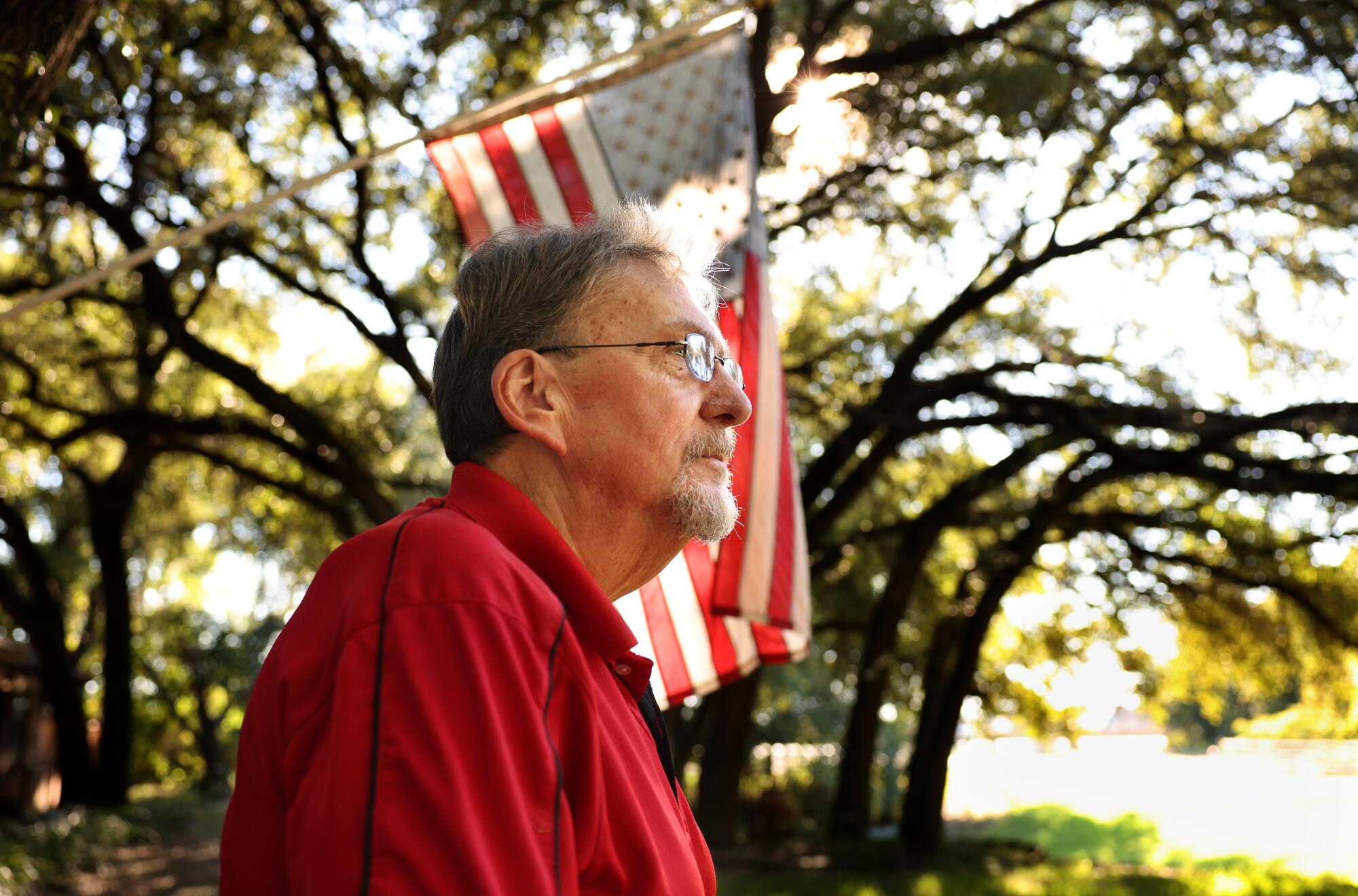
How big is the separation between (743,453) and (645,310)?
10.2 ft

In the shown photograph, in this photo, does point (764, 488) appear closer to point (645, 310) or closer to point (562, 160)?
point (562, 160)

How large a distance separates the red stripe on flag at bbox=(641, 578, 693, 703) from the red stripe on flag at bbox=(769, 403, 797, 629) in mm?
443

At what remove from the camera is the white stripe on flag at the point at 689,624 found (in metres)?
4.59

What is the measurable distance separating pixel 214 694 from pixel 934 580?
25836 mm

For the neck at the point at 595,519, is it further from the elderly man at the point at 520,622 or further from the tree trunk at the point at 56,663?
the tree trunk at the point at 56,663

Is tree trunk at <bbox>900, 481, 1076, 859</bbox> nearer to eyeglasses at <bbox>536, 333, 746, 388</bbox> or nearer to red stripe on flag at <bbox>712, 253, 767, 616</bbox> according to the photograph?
red stripe on flag at <bbox>712, 253, 767, 616</bbox>

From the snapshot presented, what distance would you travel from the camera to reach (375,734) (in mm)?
1185

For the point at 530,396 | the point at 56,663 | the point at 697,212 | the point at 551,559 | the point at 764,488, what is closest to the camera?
the point at 551,559

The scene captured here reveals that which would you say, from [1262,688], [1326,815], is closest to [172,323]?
[1262,688]

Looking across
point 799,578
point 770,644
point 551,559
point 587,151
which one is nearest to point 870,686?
point 770,644

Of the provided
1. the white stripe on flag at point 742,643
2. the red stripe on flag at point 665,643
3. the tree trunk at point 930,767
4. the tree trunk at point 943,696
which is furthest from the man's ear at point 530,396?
the tree trunk at point 930,767

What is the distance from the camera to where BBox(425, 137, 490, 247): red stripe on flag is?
16.5 ft

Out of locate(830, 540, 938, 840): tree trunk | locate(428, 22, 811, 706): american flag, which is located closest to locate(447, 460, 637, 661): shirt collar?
locate(428, 22, 811, 706): american flag

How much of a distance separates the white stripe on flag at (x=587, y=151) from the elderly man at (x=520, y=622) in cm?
327
